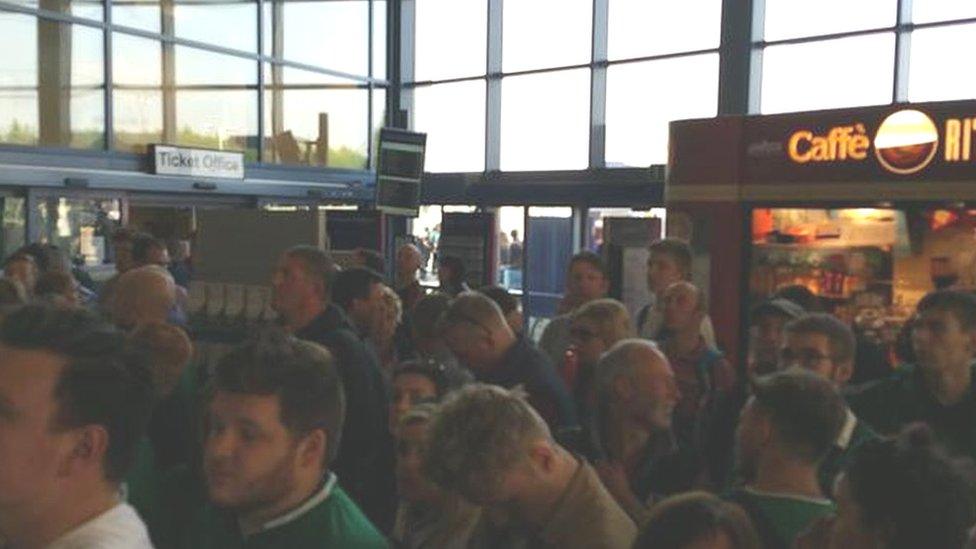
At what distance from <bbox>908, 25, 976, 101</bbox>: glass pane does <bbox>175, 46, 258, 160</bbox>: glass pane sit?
8.88 meters

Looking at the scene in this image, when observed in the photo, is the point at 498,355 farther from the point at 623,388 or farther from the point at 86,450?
the point at 86,450

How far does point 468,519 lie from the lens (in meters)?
2.39

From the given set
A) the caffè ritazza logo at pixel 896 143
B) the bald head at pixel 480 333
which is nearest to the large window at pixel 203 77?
the caffè ritazza logo at pixel 896 143

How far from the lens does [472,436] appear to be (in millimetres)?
2000

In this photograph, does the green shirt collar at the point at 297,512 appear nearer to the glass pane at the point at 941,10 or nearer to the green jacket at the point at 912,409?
the green jacket at the point at 912,409

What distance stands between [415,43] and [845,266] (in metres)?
10.8

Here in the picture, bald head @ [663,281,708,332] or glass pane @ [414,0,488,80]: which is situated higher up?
glass pane @ [414,0,488,80]

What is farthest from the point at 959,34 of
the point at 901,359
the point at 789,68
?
the point at 901,359

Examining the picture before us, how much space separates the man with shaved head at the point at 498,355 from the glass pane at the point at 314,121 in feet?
36.4

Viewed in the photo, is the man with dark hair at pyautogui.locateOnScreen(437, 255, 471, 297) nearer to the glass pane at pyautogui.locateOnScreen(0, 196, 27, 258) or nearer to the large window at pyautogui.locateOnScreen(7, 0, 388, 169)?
the glass pane at pyautogui.locateOnScreen(0, 196, 27, 258)

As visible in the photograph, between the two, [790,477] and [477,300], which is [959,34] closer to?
[477,300]

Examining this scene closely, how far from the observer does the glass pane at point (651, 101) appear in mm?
12383

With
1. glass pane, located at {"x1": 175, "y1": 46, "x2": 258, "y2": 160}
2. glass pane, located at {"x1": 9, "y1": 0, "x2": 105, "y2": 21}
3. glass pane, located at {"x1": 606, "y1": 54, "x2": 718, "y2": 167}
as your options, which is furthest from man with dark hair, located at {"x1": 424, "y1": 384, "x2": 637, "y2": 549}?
glass pane, located at {"x1": 175, "y1": 46, "x2": 258, "y2": 160}

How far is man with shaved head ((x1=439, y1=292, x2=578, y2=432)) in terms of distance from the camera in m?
3.49
